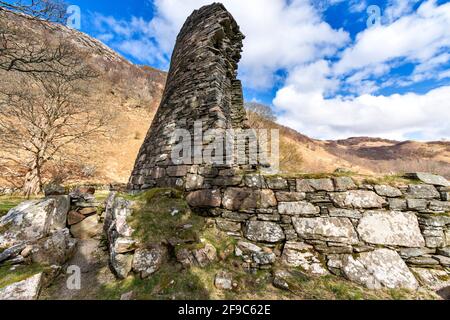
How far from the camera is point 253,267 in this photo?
3166 mm

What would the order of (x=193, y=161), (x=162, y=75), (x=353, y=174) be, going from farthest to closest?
(x=162, y=75) < (x=193, y=161) < (x=353, y=174)

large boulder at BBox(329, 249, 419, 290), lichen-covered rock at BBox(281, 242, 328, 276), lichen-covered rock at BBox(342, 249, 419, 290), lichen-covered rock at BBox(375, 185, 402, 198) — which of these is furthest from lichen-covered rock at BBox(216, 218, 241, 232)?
lichen-covered rock at BBox(375, 185, 402, 198)

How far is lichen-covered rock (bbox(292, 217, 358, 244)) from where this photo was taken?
330 centimetres

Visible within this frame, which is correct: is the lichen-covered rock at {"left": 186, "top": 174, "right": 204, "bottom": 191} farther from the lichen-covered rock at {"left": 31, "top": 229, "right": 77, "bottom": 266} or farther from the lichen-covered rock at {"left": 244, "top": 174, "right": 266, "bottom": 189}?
the lichen-covered rock at {"left": 31, "top": 229, "right": 77, "bottom": 266}

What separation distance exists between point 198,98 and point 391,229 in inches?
208

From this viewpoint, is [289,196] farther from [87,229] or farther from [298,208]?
[87,229]

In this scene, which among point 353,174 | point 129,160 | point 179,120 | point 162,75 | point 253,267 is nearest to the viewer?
point 253,267

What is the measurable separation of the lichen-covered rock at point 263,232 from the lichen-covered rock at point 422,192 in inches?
102

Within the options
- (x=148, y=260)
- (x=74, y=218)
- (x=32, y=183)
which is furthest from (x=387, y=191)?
(x=32, y=183)

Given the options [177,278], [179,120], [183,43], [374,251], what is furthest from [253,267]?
[183,43]

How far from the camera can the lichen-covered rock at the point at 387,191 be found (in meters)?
3.42

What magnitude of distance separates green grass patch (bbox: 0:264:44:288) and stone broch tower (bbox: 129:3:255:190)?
8.37ft
